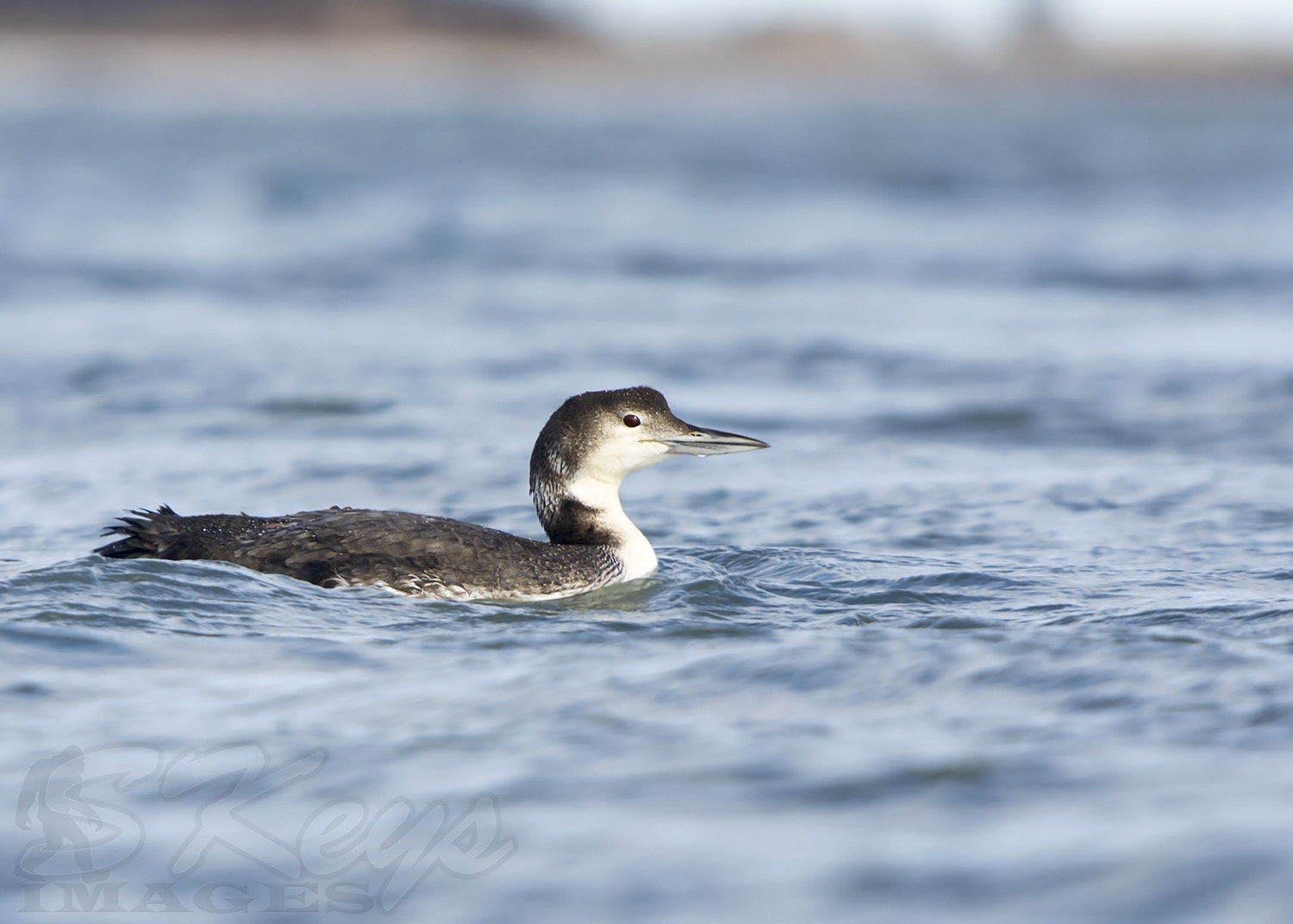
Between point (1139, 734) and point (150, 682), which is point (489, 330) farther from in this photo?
point (1139, 734)

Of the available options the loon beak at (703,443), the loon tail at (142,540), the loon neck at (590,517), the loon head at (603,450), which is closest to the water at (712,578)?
the loon tail at (142,540)

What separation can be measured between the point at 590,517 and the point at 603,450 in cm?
32

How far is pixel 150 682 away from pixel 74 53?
76780 mm

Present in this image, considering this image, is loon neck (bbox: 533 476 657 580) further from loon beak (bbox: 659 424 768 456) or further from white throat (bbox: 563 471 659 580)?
loon beak (bbox: 659 424 768 456)

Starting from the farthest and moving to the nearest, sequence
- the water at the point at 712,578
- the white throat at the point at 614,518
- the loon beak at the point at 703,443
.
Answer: the loon beak at the point at 703,443, the white throat at the point at 614,518, the water at the point at 712,578

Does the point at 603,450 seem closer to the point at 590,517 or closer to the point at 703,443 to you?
the point at 590,517

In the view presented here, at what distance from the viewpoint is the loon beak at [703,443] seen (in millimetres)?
7242

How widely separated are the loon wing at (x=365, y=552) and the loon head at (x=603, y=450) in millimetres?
473

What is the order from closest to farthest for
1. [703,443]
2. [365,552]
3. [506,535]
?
[365,552] → [506,535] → [703,443]

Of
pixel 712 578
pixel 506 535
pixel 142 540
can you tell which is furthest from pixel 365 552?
pixel 712 578

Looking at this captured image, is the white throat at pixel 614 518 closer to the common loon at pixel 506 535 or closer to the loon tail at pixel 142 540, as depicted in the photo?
the common loon at pixel 506 535

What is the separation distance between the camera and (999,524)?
8445 millimetres

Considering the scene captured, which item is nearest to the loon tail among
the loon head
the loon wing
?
the loon wing

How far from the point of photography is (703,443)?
728cm
